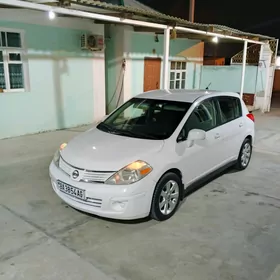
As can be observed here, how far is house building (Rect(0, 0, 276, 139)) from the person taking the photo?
288 inches

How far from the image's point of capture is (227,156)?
4820 millimetres

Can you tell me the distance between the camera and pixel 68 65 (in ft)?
28.1

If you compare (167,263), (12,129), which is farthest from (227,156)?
(12,129)

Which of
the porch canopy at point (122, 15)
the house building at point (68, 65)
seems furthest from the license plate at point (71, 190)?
the house building at point (68, 65)

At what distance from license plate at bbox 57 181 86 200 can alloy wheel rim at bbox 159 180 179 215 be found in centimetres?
90

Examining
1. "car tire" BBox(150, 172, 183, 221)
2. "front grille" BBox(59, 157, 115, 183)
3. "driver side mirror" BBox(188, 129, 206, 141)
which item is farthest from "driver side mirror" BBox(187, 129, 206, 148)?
"front grille" BBox(59, 157, 115, 183)

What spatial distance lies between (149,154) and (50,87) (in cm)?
574

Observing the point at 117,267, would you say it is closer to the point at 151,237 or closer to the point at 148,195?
the point at 151,237

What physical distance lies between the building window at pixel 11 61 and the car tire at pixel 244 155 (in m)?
5.65

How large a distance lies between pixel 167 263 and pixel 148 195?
74cm

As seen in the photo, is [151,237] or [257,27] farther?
[257,27]

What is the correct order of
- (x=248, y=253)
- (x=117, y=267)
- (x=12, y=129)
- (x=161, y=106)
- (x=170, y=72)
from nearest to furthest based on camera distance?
(x=117, y=267) → (x=248, y=253) → (x=161, y=106) → (x=12, y=129) → (x=170, y=72)

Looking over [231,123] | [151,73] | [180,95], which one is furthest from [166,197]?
[151,73]

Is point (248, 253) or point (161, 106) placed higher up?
point (161, 106)
